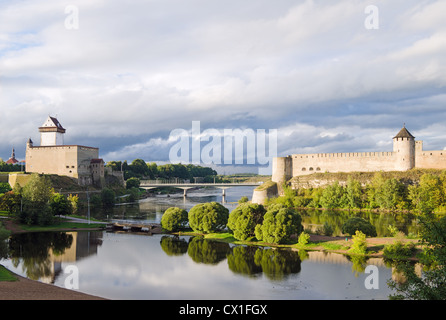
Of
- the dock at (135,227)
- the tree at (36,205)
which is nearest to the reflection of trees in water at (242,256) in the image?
the dock at (135,227)

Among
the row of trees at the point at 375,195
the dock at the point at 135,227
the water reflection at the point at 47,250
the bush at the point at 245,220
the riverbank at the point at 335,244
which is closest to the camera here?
the water reflection at the point at 47,250

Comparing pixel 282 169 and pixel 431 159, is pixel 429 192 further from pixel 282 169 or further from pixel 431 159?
pixel 282 169

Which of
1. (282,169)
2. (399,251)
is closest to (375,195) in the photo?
(282,169)

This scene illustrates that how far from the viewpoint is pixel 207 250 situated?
105 ft

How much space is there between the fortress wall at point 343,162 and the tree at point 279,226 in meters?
37.3

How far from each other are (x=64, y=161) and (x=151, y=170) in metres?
40.5

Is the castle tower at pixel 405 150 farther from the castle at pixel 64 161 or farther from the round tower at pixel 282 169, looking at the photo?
the castle at pixel 64 161

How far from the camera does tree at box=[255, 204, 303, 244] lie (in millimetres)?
32188

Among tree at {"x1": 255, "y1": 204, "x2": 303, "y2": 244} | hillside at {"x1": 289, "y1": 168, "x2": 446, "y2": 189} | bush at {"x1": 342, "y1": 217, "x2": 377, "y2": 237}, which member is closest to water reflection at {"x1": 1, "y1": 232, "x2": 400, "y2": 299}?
tree at {"x1": 255, "y1": 204, "x2": 303, "y2": 244}

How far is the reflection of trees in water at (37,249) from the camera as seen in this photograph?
26850mm

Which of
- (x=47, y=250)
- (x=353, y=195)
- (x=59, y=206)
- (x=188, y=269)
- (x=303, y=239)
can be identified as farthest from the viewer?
(x=353, y=195)

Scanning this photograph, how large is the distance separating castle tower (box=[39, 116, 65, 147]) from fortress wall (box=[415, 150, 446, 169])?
6985cm
